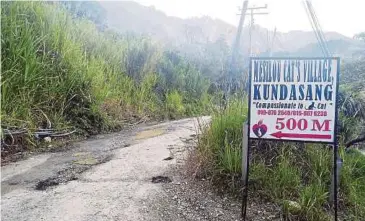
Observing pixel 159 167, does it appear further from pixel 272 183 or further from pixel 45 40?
pixel 45 40

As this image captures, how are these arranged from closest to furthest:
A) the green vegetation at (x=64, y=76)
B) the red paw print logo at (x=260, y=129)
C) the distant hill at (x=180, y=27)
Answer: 1. the red paw print logo at (x=260, y=129)
2. the green vegetation at (x=64, y=76)
3. the distant hill at (x=180, y=27)

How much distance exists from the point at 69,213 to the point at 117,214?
1.21 feet

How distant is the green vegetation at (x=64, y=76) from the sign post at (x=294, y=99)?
2891 millimetres

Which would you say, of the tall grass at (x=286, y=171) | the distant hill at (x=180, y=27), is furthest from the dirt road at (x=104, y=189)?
the distant hill at (x=180, y=27)

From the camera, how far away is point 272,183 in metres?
3.20

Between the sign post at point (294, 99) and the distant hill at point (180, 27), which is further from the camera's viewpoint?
the distant hill at point (180, 27)

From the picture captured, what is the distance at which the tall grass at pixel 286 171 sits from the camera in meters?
3.01

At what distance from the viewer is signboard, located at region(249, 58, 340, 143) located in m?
2.78

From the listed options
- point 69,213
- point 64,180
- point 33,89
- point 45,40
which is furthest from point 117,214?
point 45,40

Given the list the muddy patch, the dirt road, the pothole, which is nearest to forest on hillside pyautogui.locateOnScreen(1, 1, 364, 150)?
the dirt road

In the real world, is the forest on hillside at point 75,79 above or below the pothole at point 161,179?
above

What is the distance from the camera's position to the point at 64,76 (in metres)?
5.34

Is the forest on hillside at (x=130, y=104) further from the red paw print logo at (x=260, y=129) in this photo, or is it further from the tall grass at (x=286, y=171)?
the red paw print logo at (x=260, y=129)

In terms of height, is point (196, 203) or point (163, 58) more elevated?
point (163, 58)
